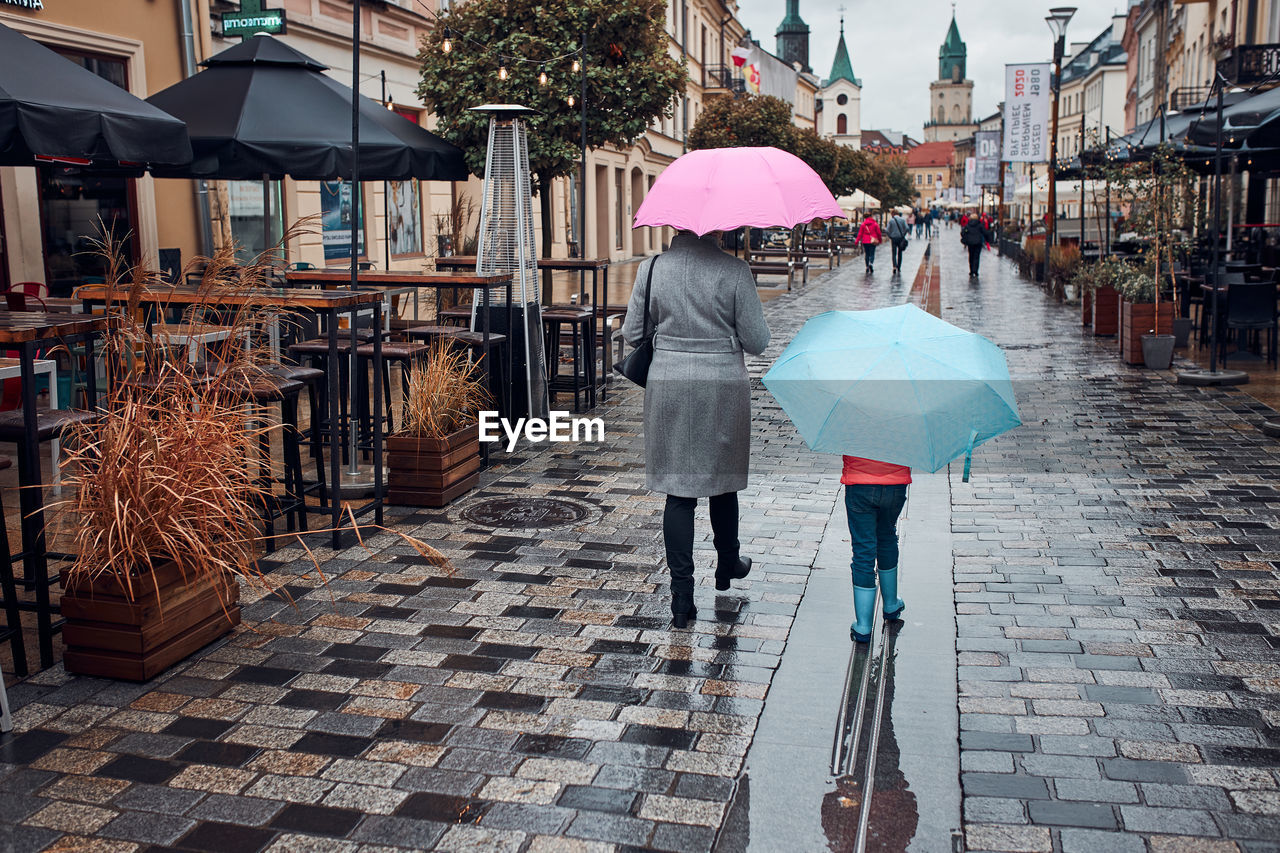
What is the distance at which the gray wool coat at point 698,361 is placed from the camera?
4887 millimetres

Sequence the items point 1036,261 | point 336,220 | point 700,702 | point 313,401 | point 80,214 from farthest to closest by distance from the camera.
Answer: point 1036,261 → point 336,220 → point 80,214 → point 313,401 → point 700,702

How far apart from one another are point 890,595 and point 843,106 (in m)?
156

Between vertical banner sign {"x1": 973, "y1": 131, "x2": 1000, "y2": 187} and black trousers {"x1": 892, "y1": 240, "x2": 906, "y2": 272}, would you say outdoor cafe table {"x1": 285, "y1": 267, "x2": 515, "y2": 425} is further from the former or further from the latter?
vertical banner sign {"x1": 973, "y1": 131, "x2": 1000, "y2": 187}

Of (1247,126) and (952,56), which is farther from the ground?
(952,56)

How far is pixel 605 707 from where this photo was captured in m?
4.24

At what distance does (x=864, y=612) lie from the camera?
4875 millimetres

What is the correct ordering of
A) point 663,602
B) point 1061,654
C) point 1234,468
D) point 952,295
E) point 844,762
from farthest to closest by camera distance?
point 952,295 < point 1234,468 < point 663,602 < point 1061,654 < point 844,762

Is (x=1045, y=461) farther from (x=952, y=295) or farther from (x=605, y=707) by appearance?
(x=952, y=295)

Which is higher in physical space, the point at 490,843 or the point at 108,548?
the point at 108,548

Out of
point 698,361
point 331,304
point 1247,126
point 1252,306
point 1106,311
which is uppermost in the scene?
point 1247,126

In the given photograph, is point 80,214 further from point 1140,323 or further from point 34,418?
point 1140,323

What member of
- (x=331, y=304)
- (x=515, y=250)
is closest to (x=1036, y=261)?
(x=515, y=250)

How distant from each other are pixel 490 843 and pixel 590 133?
11.6 meters

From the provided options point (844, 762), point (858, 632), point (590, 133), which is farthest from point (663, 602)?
point (590, 133)
